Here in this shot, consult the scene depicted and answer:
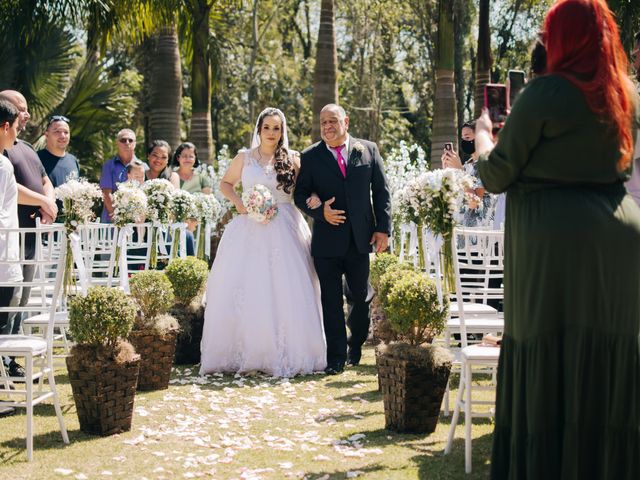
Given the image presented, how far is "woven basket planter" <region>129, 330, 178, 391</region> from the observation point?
7105 millimetres

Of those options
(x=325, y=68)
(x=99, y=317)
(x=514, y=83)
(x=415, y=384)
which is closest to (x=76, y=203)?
(x=99, y=317)

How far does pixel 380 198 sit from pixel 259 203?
1.15m

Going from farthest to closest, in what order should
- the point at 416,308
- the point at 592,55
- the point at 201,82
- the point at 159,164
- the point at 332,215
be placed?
1. the point at 201,82
2. the point at 159,164
3. the point at 332,215
4. the point at 416,308
5. the point at 592,55

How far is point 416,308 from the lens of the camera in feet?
18.2

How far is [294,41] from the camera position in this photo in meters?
36.6

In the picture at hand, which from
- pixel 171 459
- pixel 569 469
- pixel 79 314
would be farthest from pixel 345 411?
pixel 569 469

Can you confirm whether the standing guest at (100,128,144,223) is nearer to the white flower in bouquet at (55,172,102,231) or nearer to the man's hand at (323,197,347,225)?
the man's hand at (323,197,347,225)

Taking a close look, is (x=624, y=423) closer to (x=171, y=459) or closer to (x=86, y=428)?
(x=171, y=459)

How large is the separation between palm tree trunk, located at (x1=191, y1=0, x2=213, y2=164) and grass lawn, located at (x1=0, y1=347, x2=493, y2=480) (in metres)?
9.42

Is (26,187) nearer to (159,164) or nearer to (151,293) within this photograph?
(151,293)

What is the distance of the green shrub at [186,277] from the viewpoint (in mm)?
8242

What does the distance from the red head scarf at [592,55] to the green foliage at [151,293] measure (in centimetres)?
426

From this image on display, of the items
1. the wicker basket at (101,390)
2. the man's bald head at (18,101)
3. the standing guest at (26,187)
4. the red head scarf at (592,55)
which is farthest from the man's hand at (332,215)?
the red head scarf at (592,55)

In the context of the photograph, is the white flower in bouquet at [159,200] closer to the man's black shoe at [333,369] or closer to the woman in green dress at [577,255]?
the man's black shoe at [333,369]
